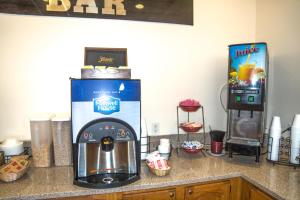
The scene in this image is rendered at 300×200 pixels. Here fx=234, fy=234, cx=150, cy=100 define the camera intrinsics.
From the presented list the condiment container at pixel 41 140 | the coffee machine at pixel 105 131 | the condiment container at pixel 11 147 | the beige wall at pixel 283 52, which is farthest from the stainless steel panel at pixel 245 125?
the condiment container at pixel 11 147

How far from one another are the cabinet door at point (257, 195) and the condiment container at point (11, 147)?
137cm

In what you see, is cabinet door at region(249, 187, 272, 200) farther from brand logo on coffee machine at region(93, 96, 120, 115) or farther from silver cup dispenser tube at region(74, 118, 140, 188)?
brand logo on coffee machine at region(93, 96, 120, 115)

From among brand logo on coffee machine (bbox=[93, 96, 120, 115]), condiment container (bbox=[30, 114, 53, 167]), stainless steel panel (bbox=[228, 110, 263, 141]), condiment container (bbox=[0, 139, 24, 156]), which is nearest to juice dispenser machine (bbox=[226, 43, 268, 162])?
stainless steel panel (bbox=[228, 110, 263, 141])

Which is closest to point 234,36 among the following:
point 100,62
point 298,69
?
point 298,69

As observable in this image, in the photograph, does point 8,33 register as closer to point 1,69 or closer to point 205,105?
point 1,69

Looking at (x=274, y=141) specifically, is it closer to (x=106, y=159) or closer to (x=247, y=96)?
(x=247, y=96)

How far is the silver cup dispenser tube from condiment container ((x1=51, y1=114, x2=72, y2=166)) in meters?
0.24

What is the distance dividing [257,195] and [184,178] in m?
0.38

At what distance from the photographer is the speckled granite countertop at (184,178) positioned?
110 centimetres

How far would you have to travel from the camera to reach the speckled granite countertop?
110 cm

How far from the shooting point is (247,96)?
1496 millimetres

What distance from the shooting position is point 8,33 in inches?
58.2

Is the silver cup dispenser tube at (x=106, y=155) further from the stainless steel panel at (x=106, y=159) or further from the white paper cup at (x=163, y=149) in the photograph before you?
the white paper cup at (x=163, y=149)

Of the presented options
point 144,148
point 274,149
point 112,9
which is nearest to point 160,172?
point 144,148
